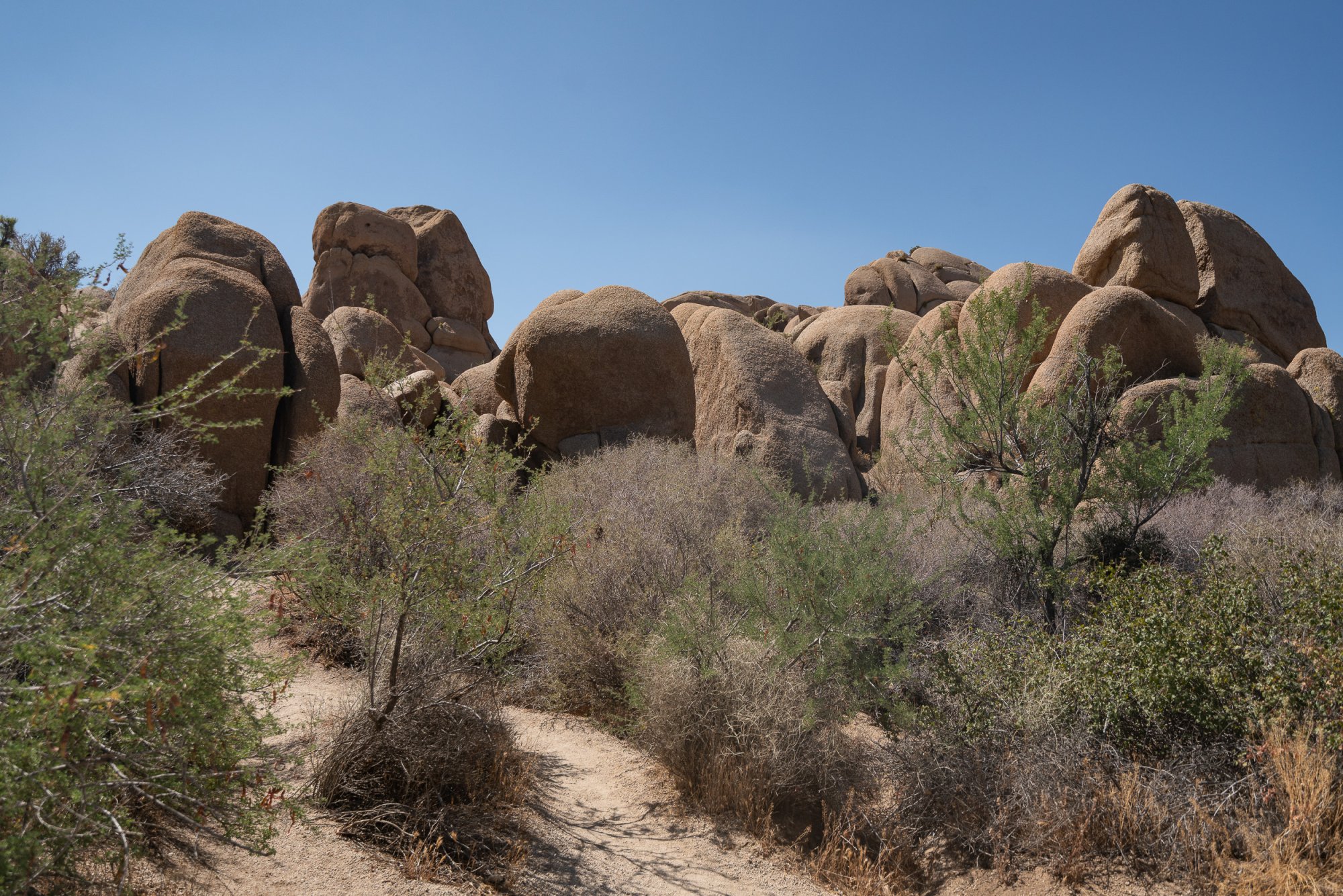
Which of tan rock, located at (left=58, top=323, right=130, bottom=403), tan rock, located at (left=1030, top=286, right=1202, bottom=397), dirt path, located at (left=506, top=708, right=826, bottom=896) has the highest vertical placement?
tan rock, located at (left=1030, top=286, right=1202, bottom=397)

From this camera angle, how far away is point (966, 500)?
1052 centimetres

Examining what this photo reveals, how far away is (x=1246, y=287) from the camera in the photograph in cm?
1759

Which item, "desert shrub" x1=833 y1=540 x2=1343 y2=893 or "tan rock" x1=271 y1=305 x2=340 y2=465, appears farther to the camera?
"tan rock" x1=271 y1=305 x2=340 y2=465

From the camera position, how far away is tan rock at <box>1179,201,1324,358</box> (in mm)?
17422

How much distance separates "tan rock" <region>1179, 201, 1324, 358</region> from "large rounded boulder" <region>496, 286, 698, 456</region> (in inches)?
452

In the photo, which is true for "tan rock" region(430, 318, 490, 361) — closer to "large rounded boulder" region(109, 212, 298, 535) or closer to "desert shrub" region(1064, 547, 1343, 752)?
"large rounded boulder" region(109, 212, 298, 535)

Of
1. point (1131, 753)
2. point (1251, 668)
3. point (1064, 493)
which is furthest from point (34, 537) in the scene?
point (1064, 493)

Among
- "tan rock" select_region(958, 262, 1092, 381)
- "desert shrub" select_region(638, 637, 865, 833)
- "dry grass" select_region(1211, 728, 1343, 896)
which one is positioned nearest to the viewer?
"dry grass" select_region(1211, 728, 1343, 896)

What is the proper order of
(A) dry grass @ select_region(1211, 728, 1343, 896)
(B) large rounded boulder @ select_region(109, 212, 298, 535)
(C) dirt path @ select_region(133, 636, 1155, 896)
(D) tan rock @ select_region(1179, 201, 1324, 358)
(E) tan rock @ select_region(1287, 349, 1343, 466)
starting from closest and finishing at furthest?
(C) dirt path @ select_region(133, 636, 1155, 896)
(A) dry grass @ select_region(1211, 728, 1343, 896)
(B) large rounded boulder @ select_region(109, 212, 298, 535)
(E) tan rock @ select_region(1287, 349, 1343, 466)
(D) tan rock @ select_region(1179, 201, 1324, 358)

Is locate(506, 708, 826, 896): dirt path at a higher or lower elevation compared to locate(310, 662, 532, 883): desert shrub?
lower

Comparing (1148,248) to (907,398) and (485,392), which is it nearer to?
(907,398)

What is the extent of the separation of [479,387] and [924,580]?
39.3ft

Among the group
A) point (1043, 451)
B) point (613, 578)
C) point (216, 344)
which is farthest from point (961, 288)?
point (613, 578)

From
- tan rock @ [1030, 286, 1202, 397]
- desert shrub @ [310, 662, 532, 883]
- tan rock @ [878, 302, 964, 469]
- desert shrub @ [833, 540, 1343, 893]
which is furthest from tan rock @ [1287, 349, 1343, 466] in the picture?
desert shrub @ [310, 662, 532, 883]
